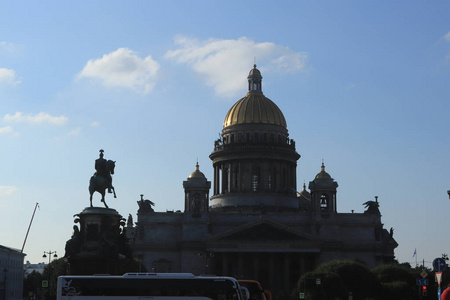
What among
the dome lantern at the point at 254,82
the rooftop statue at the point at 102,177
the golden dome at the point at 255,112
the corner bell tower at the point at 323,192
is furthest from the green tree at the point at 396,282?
A: the rooftop statue at the point at 102,177

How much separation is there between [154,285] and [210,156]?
120 metres

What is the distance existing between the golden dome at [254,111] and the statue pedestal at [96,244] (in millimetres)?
99756

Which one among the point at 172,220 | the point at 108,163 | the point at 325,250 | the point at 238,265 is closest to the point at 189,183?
Answer: the point at 172,220

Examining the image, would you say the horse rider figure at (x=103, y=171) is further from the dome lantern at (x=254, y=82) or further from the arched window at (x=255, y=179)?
the dome lantern at (x=254, y=82)

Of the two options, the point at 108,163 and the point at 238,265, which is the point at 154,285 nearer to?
the point at 108,163

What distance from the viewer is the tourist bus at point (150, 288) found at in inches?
1809

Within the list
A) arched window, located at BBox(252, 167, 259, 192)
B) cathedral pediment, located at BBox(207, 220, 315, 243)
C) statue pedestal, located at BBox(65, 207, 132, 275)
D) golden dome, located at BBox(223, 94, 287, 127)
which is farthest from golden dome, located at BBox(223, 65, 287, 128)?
statue pedestal, located at BBox(65, 207, 132, 275)

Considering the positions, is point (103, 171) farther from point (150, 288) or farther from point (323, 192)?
point (323, 192)

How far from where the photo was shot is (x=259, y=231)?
143 meters

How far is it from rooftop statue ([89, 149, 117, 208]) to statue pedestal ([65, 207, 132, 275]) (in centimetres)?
164

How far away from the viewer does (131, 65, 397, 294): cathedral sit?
5640 inches

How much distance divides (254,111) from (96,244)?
335 feet

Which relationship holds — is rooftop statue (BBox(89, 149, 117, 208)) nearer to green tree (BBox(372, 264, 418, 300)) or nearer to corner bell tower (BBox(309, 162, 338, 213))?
green tree (BBox(372, 264, 418, 300))

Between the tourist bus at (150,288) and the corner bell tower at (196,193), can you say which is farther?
the corner bell tower at (196,193)
